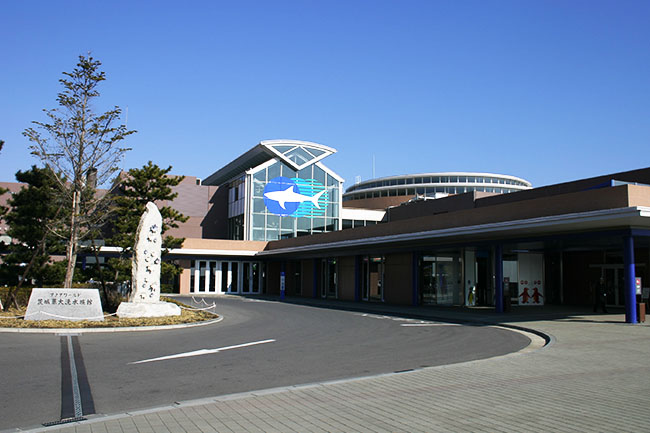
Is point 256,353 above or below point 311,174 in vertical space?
below

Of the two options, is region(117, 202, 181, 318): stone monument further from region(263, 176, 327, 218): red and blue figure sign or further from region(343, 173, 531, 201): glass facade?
region(343, 173, 531, 201): glass facade

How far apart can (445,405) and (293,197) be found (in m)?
42.0

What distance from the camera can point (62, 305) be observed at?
17.5 meters

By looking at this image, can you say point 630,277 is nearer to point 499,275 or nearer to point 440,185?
point 499,275

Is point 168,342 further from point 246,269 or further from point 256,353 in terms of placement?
point 246,269

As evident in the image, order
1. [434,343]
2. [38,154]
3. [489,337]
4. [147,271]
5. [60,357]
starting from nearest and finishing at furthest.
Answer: [60,357]
[434,343]
[489,337]
[147,271]
[38,154]

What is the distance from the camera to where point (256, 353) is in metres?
11.9

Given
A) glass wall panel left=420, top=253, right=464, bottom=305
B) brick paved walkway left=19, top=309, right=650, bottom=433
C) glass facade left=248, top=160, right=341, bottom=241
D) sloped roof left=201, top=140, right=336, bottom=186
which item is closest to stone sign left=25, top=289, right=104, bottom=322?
brick paved walkway left=19, top=309, right=650, bottom=433

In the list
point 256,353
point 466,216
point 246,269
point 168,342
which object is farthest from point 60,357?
point 246,269

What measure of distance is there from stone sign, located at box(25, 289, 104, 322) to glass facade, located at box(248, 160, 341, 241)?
28944mm

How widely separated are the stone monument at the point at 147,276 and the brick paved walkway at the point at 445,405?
13.1m

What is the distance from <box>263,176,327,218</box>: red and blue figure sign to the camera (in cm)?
4794

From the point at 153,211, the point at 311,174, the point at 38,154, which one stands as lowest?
the point at 153,211

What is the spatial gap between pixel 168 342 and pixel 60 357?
122 inches
